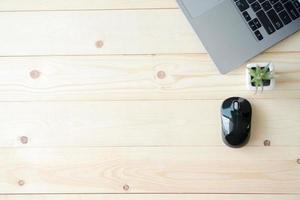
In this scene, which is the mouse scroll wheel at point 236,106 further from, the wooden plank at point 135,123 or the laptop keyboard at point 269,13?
the laptop keyboard at point 269,13

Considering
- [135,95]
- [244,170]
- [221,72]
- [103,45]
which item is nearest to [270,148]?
[244,170]

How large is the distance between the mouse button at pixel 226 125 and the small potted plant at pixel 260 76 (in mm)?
97

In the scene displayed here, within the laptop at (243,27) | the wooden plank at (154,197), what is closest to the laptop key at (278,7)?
the laptop at (243,27)

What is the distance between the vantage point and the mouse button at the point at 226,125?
3.61 feet

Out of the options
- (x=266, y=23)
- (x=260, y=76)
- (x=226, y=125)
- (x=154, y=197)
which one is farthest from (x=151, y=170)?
(x=266, y=23)

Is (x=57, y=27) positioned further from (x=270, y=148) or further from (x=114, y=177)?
(x=270, y=148)

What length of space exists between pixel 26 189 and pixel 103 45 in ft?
1.21

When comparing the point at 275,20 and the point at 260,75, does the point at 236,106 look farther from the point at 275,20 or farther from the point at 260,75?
the point at 275,20

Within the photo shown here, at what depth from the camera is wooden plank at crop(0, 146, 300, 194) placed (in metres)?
1.11

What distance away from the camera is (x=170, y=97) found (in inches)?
45.6

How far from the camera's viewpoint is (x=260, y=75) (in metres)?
1.10

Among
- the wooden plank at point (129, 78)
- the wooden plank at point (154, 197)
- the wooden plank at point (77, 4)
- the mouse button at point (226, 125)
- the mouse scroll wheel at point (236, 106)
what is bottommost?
the wooden plank at point (154, 197)

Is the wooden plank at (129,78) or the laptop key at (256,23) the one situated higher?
the laptop key at (256,23)

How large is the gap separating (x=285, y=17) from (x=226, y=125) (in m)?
0.28
